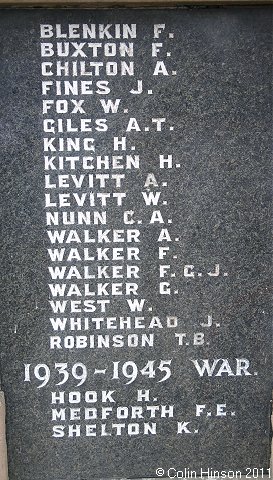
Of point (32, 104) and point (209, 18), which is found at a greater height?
point (209, 18)

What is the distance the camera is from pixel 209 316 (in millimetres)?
2842

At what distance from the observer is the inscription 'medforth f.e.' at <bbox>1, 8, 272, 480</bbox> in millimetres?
2604

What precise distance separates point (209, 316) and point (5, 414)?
1.05m

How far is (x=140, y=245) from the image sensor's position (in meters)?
2.77

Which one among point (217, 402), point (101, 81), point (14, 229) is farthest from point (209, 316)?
point (101, 81)

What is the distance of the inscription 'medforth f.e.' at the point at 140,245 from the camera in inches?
103

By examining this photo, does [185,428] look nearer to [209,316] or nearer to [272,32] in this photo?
[209,316]

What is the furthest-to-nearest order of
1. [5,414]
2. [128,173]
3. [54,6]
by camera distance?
1. [5,414]
2. [128,173]
3. [54,6]
